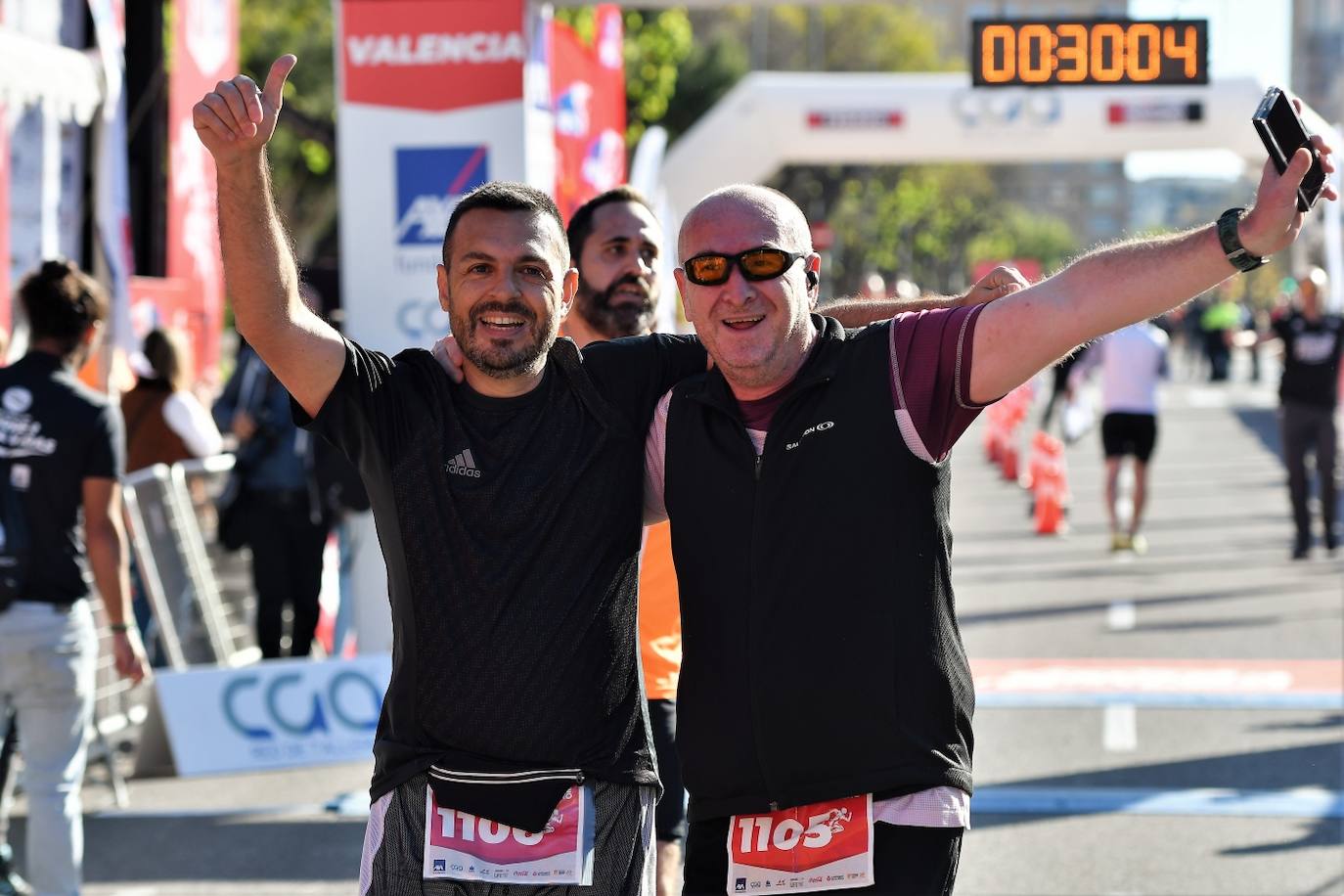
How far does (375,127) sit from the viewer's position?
853 cm

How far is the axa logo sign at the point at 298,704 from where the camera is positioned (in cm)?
809

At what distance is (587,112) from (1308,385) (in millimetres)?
5693

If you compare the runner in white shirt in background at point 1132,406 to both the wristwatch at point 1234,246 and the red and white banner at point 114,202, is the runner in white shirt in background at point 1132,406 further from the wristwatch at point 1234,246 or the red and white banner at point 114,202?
the wristwatch at point 1234,246

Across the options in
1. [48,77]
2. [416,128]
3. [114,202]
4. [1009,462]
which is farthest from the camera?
[1009,462]

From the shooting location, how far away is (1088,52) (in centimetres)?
655

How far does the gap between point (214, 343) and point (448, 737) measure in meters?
12.5

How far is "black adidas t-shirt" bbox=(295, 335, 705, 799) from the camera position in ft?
10.8

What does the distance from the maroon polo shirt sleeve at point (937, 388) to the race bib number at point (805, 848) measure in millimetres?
624

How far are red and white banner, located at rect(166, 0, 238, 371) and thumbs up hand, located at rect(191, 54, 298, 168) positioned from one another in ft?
34.1

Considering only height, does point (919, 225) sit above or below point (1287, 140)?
above

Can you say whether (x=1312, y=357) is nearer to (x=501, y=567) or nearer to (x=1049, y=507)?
(x=1049, y=507)

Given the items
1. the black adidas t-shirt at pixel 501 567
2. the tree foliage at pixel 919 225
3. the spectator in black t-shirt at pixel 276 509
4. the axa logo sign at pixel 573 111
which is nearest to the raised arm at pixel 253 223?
the black adidas t-shirt at pixel 501 567

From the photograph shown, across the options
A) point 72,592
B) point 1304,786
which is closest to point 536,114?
point 72,592

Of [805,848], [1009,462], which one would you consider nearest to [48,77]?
[805,848]
